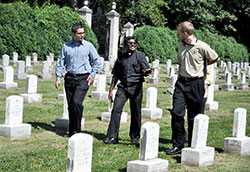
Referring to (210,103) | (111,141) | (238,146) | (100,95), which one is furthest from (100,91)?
(238,146)

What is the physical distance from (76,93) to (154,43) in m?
24.6

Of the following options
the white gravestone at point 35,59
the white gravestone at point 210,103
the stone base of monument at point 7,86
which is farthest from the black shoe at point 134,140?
the white gravestone at point 35,59

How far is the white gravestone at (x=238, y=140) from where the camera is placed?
853 centimetres

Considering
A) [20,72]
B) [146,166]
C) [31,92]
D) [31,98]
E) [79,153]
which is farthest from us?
[20,72]

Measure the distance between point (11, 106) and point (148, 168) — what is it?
3386mm

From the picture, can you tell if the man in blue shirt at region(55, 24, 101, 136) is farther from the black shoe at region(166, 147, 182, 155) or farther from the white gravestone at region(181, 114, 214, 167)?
the white gravestone at region(181, 114, 214, 167)

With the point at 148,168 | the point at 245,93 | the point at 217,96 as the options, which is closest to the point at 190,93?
the point at 148,168

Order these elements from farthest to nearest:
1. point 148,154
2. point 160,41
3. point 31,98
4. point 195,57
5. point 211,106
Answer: point 160,41 → point 211,106 → point 31,98 → point 195,57 → point 148,154

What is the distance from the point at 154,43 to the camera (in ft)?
109

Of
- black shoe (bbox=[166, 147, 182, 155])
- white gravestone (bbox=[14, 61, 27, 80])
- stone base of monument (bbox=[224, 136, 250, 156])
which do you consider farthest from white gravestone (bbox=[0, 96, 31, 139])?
white gravestone (bbox=[14, 61, 27, 80])

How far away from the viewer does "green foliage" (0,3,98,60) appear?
2570cm

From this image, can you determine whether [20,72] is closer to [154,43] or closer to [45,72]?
[45,72]

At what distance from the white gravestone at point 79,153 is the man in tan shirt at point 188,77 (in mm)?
2739

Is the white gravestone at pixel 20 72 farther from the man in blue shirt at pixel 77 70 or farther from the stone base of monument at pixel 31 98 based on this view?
the man in blue shirt at pixel 77 70
